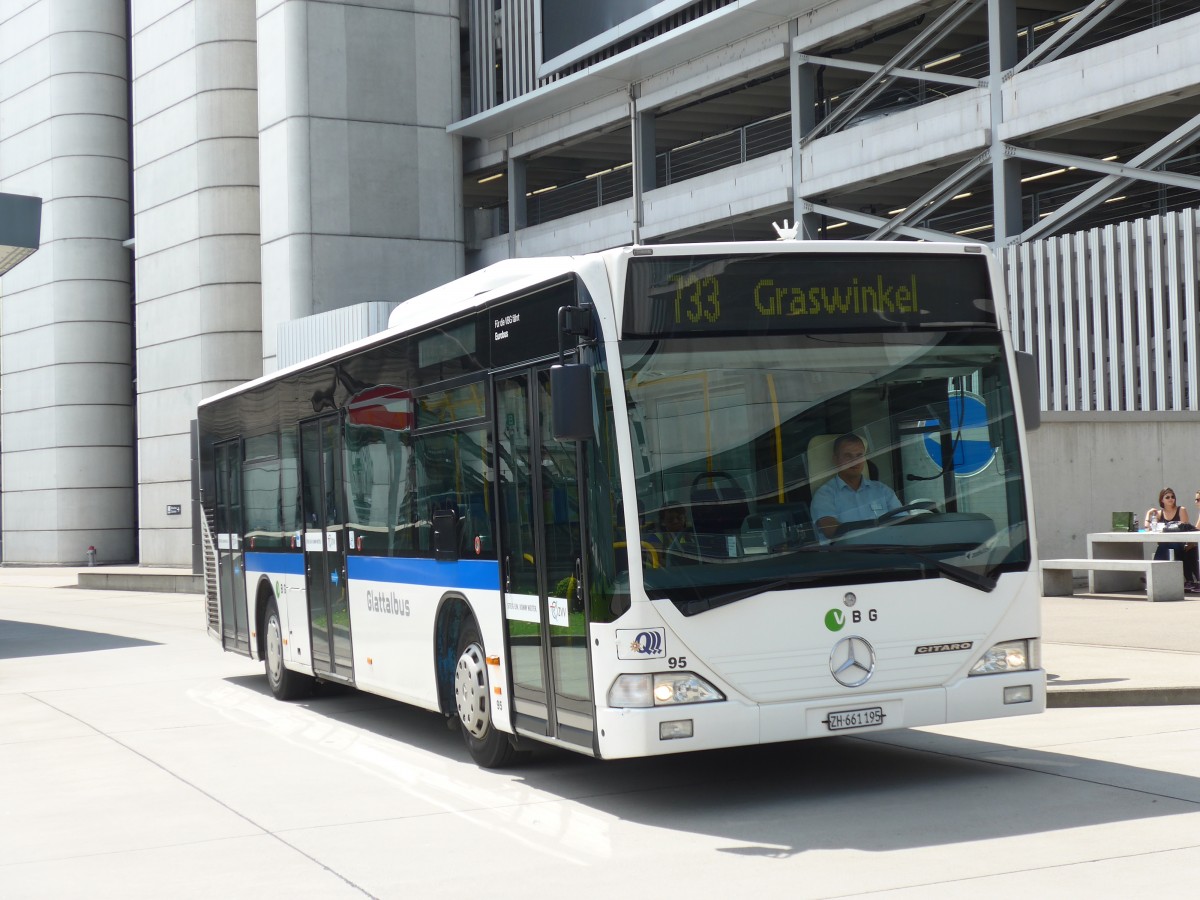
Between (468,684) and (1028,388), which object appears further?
(468,684)

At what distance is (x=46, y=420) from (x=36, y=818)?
4831 cm

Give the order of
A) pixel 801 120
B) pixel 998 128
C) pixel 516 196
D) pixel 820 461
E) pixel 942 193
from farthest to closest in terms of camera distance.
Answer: pixel 516 196 < pixel 801 120 < pixel 942 193 < pixel 998 128 < pixel 820 461

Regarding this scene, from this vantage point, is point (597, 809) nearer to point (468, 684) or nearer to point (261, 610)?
point (468, 684)

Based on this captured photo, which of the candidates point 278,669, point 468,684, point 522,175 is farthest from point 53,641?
point 522,175

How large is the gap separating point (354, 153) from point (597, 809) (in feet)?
107

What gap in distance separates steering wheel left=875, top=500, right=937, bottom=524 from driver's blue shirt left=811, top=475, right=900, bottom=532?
21 mm

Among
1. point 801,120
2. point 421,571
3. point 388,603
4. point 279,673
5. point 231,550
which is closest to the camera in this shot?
point 421,571

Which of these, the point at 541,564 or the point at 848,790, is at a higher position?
the point at 541,564

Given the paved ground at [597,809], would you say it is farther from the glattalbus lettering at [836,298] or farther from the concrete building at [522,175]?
the concrete building at [522,175]

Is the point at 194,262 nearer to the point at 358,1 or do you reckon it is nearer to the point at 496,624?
the point at 358,1

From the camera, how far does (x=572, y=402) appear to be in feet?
25.8

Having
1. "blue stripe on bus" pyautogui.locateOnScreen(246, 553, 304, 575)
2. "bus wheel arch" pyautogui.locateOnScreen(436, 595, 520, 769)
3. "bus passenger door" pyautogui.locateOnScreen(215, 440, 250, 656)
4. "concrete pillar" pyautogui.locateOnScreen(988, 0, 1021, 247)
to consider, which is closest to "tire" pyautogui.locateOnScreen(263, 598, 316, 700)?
"blue stripe on bus" pyautogui.locateOnScreen(246, 553, 304, 575)

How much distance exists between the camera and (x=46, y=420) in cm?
5444

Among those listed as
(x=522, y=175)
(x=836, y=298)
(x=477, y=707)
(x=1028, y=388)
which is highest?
(x=522, y=175)
